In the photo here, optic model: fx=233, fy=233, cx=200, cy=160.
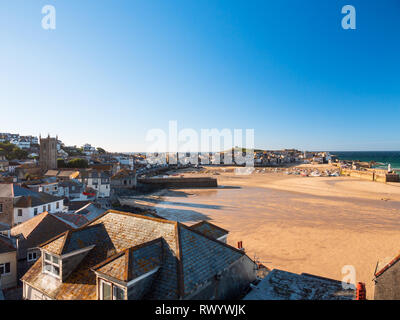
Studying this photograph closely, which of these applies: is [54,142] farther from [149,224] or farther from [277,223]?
[149,224]

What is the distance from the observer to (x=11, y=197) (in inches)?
780

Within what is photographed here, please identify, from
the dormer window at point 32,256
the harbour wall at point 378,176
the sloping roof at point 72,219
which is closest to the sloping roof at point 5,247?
the dormer window at point 32,256

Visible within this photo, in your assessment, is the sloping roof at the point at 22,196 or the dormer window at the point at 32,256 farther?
the sloping roof at the point at 22,196

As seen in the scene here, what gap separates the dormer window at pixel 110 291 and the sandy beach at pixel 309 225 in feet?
29.0

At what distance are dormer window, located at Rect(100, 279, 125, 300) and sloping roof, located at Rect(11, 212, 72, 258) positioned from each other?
11186 mm

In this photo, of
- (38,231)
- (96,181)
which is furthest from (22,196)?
(96,181)

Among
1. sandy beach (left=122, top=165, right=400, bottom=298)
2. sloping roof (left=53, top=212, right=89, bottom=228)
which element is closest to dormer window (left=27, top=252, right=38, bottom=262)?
sloping roof (left=53, top=212, right=89, bottom=228)

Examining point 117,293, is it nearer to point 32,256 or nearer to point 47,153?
point 32,256

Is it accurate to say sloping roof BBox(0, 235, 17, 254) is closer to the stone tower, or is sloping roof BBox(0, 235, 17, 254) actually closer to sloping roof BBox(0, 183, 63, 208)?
sloping roof BBox(0, 183, 63, 208)

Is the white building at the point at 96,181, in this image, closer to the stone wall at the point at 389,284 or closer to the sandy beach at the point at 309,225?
the sandy beach at the point at 309,225

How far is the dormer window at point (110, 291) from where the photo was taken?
5219 millimetres

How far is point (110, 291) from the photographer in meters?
5.39

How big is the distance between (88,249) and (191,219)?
757 inches
